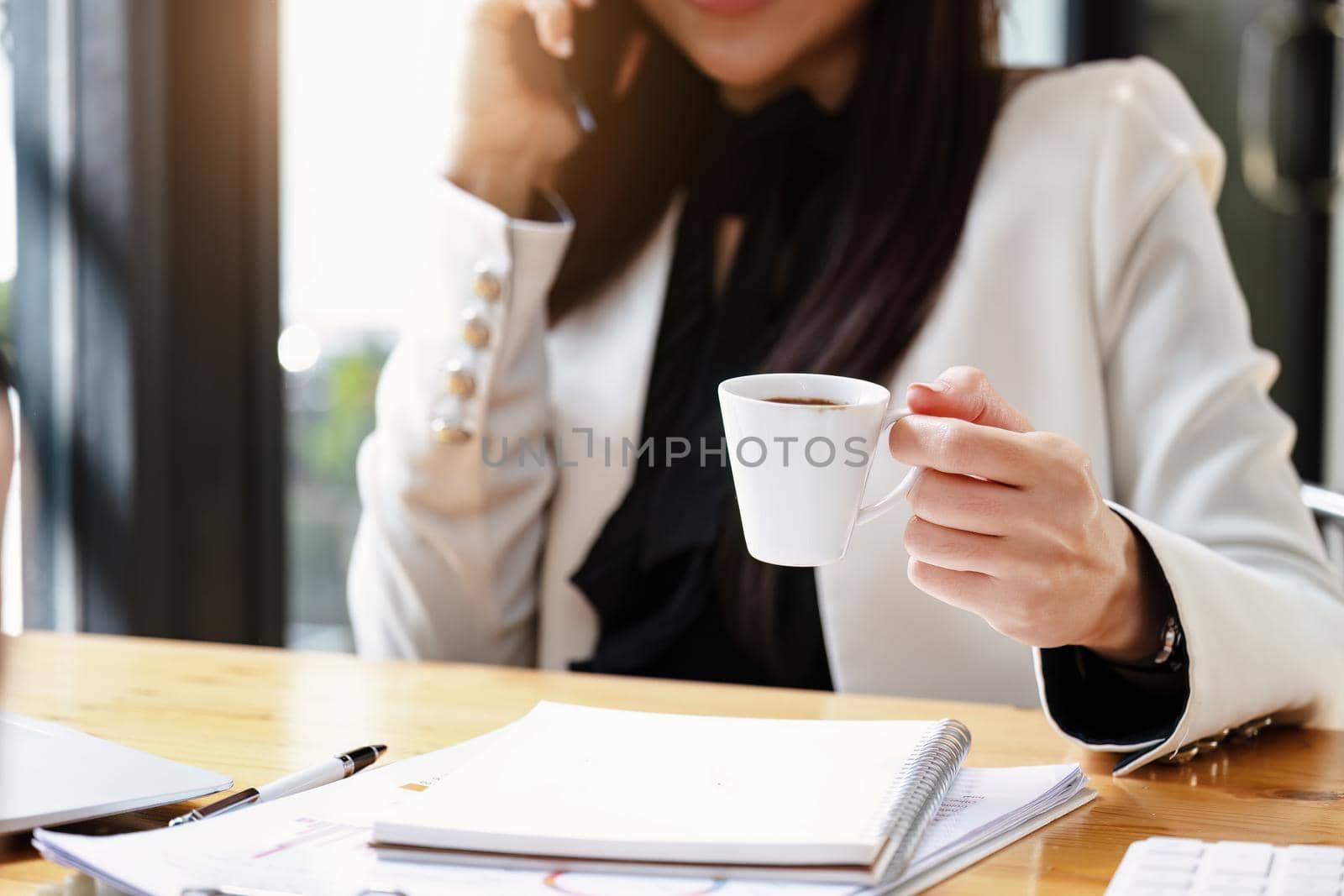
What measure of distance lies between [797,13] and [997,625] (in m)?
0.79

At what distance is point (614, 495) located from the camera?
4.26 ft

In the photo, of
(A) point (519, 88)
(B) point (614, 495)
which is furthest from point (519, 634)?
(A) point (519, 88)

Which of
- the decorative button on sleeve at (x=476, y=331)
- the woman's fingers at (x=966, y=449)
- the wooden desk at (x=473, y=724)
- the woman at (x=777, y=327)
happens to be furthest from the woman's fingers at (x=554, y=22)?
the woman's fingers at (x=966, y=449)

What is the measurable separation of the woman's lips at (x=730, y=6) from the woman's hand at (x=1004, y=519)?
73 centimetres

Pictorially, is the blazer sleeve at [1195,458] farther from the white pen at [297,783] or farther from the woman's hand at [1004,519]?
the white pen at [297,783]

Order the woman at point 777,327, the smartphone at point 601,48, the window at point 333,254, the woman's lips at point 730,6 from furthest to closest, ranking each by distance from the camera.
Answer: the window at point 333,254, the smartphone at point 601,48, the woman's lips at point 730,6, the woman at point 777,327

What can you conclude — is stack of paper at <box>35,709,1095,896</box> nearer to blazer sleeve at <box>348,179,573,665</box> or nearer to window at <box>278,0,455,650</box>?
blazer sleeve at <box>348,179,573,665</box>

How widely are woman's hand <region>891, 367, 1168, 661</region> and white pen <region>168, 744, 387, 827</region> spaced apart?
12.9 inches

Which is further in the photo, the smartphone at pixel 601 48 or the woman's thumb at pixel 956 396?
the smartphone at pixel 601 48

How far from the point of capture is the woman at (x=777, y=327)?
44.1 inches

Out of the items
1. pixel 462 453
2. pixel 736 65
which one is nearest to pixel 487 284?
pixel 462 453

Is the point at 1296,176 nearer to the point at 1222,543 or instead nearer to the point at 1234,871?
the point at 1222,543

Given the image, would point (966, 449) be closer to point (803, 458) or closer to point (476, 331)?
point (803, 458)

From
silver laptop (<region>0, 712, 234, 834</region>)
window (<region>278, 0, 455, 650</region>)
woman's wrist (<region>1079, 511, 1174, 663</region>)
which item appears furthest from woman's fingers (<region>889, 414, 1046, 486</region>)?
window (<region>278, 0, 455, 650</region>)
